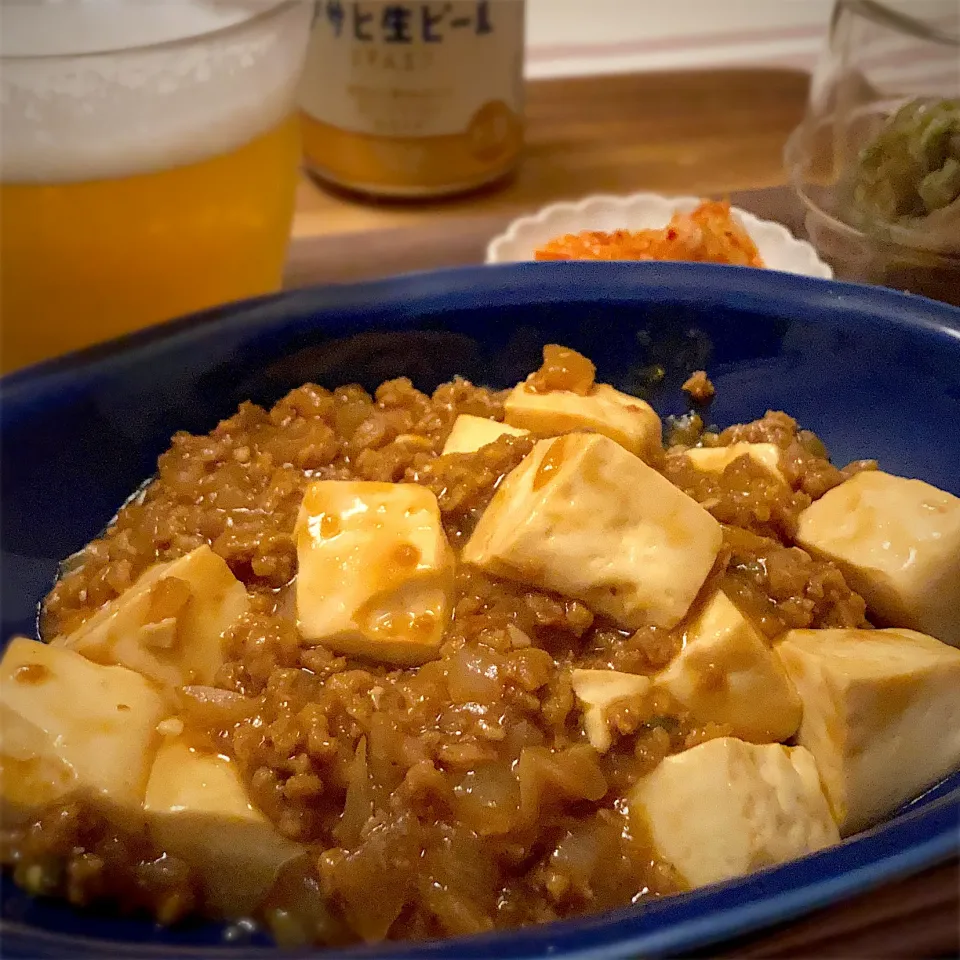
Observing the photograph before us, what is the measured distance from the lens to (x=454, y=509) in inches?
36.1

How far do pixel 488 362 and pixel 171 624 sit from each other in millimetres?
533

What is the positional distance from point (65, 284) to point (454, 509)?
480 mm

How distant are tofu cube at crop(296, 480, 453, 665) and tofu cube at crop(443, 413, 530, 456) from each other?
0.12 metres

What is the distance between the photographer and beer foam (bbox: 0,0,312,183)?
0.83 meters

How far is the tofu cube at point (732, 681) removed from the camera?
80 cm

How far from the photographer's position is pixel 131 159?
2.96 feet

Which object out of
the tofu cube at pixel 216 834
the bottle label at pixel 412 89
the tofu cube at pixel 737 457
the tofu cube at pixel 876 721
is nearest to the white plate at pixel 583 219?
the bottle label at pixel 412 89

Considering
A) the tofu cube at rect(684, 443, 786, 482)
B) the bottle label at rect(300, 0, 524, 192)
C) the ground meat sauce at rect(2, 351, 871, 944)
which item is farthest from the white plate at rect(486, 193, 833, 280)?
the ground meat sauce at rect(2, 351, 871, 944)

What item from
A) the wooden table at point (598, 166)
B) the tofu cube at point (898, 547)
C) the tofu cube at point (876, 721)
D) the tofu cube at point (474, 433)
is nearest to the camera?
the tofu cube at point (876, 721)

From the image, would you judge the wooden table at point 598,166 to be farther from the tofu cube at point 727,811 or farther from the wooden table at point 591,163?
the tofu cube at point 727,811

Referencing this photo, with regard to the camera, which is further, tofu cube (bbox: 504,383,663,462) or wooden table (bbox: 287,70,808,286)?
wooden table (bbox: 287,70,808,286)

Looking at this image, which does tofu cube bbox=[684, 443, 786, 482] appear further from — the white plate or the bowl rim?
the white plate

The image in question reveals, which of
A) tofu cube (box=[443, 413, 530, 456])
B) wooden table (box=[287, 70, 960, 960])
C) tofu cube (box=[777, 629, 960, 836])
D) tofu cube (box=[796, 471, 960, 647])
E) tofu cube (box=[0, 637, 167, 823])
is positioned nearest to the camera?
tofu cube (box=[0, 637, 167, 823])

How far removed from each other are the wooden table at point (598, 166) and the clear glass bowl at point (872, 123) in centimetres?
6
